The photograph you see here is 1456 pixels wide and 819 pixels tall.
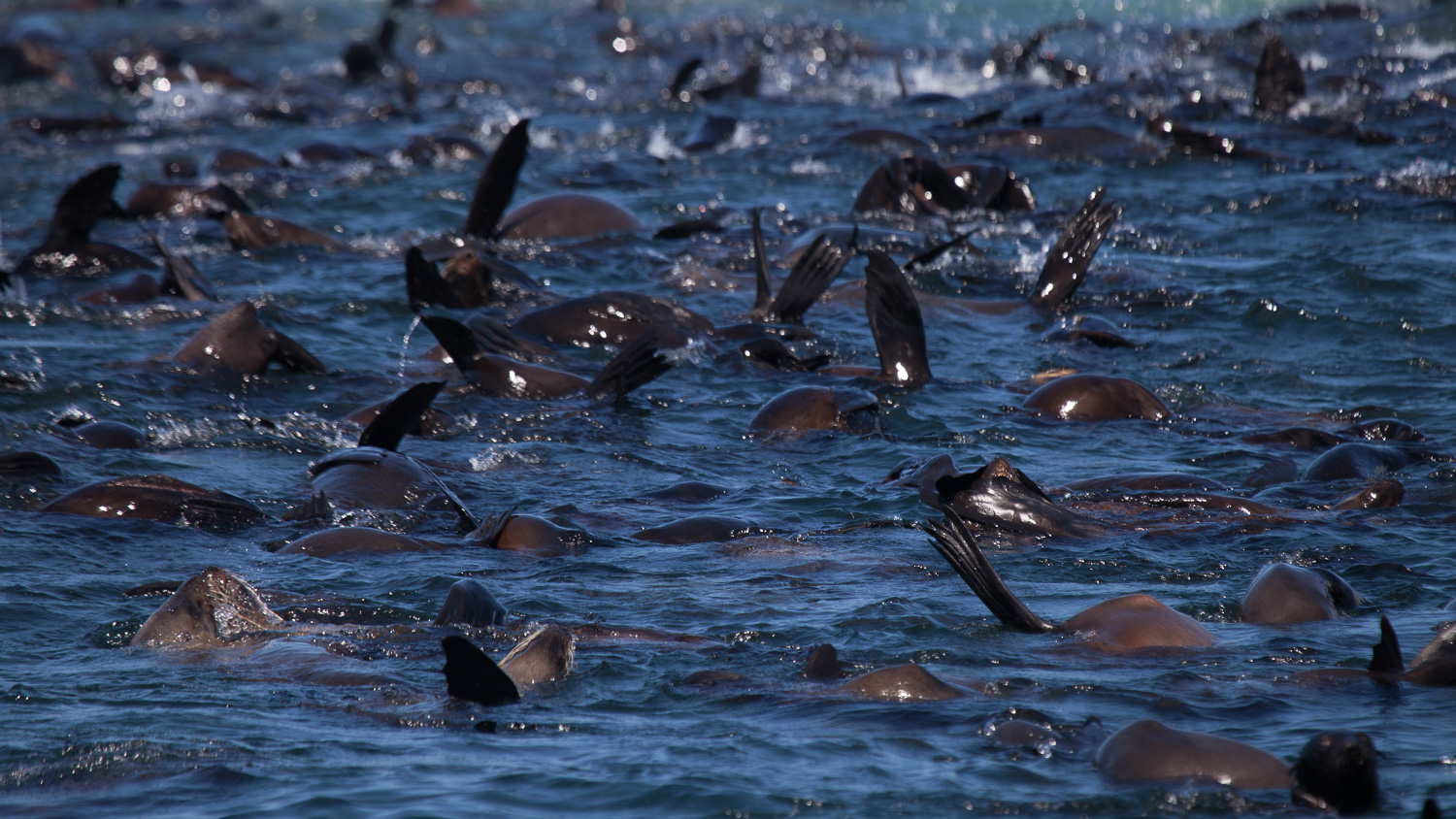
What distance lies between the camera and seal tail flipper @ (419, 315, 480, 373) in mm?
6426

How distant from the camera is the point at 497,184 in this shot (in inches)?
331

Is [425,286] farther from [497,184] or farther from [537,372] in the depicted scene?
[537,372]

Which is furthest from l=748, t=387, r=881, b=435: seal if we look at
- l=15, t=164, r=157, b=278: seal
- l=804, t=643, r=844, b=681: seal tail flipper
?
l=15, t=164, r=157, b=278: seal

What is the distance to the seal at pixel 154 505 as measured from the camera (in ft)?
16.5

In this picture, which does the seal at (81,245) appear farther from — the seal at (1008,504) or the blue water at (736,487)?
the seal at (1008,504)

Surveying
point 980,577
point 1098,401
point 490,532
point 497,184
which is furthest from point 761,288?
point 980,577

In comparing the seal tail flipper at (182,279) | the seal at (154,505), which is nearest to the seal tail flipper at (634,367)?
the seal at (154,505)

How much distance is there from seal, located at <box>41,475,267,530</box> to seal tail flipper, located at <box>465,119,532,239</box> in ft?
11.1

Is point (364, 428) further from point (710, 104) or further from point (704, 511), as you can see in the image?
point (710, 104)

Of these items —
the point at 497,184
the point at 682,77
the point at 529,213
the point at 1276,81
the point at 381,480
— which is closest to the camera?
the point at 381,480

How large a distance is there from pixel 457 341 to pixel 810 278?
1.82m

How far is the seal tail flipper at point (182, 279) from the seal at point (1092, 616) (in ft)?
16.2

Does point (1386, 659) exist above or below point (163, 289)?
below

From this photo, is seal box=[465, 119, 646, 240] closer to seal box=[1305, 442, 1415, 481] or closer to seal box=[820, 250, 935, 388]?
seal box=[820, 250, 935, 388]
